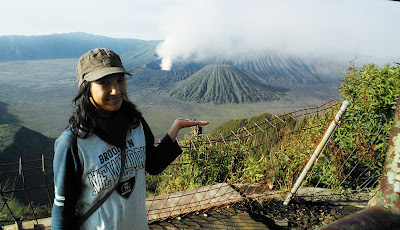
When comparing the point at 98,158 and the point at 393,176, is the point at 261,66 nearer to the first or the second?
the point at 98,158

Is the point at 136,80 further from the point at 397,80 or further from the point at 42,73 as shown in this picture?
the point at 397,80

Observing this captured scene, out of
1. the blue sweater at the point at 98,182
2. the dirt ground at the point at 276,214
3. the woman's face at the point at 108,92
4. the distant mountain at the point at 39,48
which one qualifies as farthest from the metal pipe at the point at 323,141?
the distant mountain at the point at 39,48

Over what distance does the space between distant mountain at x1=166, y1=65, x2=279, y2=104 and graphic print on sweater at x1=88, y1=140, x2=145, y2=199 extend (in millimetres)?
61805

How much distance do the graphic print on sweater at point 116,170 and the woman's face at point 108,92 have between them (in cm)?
16

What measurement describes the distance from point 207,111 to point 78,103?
56860 millimetres

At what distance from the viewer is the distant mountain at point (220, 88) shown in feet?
213

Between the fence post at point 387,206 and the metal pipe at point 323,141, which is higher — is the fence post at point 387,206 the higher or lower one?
the higher one

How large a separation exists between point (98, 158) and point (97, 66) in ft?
1.03

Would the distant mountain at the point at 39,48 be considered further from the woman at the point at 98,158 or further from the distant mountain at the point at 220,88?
the woman at the point at 98,158

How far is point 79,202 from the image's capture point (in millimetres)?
957

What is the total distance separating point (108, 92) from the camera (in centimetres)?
96

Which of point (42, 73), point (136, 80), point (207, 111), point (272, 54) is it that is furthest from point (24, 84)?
point (272, 54)

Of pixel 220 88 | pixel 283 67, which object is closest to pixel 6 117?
pixel 220 88

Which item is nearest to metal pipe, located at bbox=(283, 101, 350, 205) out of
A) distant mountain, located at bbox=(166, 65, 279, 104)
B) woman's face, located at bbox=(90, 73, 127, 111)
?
woman's face, located at bbox=(90, 73, 127, 111)
